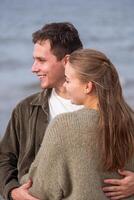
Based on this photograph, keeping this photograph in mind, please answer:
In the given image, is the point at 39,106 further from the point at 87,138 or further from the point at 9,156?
the point at 87,138

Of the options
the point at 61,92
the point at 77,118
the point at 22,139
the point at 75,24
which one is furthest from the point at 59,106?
the point at 75,24

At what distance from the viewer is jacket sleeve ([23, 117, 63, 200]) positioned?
1.65m

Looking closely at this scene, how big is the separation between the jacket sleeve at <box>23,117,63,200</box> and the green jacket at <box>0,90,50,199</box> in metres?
0.40

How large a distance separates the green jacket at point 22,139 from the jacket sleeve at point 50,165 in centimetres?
40

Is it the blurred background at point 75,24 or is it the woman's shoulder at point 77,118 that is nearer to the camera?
the woman's shoulder at point 77,118

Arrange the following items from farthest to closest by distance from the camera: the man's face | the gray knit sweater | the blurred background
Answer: the blurred background, the man's face, the gray knit sweater

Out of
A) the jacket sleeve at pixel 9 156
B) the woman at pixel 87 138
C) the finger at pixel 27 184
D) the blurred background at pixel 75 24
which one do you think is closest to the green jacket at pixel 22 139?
the jacket sleeve at pixel 9 156

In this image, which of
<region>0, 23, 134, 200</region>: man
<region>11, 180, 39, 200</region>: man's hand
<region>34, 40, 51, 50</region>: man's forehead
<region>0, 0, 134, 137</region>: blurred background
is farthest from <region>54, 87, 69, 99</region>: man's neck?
<region>0, 0, 134, 137</region>: blurred background

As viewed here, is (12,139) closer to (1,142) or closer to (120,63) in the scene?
(1,142)

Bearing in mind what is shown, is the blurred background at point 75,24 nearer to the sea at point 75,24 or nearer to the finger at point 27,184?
the sea at point 75,24

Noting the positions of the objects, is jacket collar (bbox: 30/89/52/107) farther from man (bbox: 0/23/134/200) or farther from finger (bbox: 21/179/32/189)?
finger (bbox: 21/179/32/189)

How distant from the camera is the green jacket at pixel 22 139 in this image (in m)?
2.11

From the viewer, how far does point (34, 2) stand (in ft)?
21.4

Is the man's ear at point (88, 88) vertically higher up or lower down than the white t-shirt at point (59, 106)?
higher up
